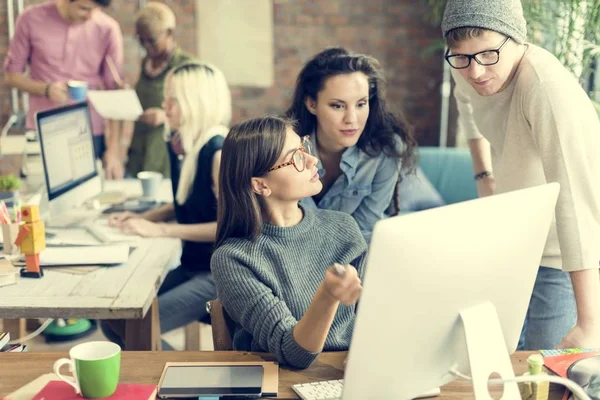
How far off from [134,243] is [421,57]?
356 centimetres

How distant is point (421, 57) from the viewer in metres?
5.50

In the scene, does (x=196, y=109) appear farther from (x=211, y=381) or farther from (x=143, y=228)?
(x=211, y=381)

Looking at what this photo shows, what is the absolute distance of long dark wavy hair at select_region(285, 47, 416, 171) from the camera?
2305 millimetres

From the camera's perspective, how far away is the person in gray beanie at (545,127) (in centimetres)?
159

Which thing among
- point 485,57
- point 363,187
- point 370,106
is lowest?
point 363,187

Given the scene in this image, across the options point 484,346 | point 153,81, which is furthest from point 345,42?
point 484,346

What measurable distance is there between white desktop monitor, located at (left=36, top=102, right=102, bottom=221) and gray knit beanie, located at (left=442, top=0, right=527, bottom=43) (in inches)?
56.6

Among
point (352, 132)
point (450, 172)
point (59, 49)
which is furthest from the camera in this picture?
point (450, 172)

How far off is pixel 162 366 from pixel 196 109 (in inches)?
53.1

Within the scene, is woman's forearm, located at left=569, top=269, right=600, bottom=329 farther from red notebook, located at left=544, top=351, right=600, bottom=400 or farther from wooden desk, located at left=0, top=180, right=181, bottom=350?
wooden desk, located at left=0, top=180, right=181, bottom=350

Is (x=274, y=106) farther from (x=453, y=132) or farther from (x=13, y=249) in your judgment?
(x=13, y=249)

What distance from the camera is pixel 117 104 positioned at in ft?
11.9

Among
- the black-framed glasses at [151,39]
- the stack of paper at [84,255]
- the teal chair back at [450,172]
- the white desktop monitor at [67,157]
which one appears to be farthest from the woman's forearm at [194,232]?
the teal chair back at [450,172]

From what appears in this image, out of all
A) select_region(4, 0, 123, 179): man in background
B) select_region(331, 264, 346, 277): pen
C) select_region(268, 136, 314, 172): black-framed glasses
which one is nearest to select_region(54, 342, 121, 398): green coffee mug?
select_region(331, 264, 346, 277): pen
